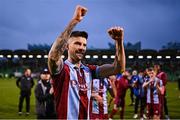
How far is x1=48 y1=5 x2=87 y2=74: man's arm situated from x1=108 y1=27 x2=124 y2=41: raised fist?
40cm

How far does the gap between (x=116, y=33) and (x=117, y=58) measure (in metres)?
0.36

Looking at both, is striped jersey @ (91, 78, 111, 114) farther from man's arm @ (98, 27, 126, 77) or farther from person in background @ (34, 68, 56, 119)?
man's arm @ (98, 27, 126, 77)

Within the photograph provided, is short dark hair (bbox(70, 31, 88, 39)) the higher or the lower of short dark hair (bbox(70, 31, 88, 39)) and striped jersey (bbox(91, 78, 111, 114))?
the higher

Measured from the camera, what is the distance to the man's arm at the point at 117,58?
4.57m

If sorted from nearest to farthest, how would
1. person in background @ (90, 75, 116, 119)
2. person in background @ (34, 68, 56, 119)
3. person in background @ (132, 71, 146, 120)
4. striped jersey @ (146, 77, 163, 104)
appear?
person in background @ (90, 75, 116, 119), person in background @ (34, 68, 56, 119), striped jersey @ (146, 77, 163, 104), person in background @ (132, 71, 146, 120)

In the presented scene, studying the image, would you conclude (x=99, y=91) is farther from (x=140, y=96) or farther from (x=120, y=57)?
(x=140, y=96)

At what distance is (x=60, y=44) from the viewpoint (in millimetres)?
4453

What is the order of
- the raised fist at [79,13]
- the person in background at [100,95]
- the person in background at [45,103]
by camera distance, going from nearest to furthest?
the raised fist at [79,13] → the person in background at [100,95] → the person in background at [45,103]

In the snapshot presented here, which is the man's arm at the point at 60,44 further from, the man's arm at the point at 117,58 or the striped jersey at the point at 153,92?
the striped jersey at the point at 153,92

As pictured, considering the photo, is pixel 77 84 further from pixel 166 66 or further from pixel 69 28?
pixel 166 66

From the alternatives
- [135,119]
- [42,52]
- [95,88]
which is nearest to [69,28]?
[95,88]

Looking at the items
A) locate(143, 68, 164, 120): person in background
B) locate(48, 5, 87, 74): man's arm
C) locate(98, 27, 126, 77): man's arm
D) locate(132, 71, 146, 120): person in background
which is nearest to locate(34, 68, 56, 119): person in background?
locate(143, 68, 164, 120): person in background

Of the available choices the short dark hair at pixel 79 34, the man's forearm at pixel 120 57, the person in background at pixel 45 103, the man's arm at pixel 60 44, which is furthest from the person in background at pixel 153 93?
the man's arm at pixel 60 44

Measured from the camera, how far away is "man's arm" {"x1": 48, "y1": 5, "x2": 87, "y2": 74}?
434 centimetres
